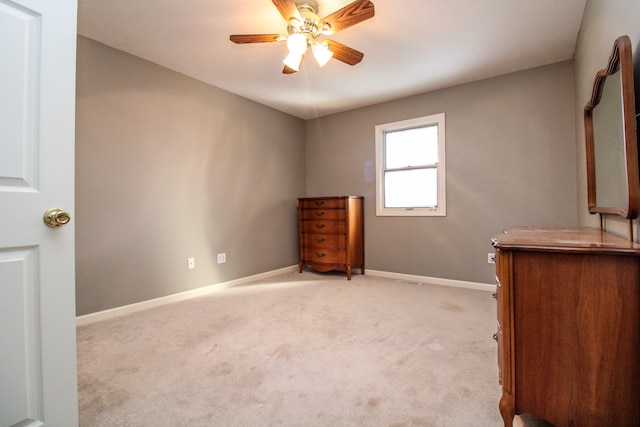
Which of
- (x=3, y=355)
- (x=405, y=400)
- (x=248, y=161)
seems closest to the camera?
(x=3, y=355)

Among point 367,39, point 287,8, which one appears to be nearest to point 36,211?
point 287,8

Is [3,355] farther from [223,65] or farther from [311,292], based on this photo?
[223,65]

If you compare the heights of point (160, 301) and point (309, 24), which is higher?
point (309, 24)

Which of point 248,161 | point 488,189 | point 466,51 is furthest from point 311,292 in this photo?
point 466,51

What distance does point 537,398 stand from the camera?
1.04 metres

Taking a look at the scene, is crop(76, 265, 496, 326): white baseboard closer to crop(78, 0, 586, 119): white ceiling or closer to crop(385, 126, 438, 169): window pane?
crop(385, 126, 438, 169): window pane

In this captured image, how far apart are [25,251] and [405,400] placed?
159 cm

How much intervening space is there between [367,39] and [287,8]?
0.90 metres

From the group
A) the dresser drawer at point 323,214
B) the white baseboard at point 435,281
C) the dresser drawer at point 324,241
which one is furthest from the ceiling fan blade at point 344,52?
the white baseboard at point 435,281

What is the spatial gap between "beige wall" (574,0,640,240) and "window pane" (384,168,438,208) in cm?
133

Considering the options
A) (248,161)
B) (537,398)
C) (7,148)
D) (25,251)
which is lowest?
(537,398)

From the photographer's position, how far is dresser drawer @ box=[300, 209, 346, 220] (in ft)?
12.3

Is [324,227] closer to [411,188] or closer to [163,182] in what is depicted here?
[411,188]

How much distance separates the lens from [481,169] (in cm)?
320
